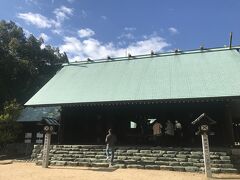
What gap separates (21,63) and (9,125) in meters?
9.68

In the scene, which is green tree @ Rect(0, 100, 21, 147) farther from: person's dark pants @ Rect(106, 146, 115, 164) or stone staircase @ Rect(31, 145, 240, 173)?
person's dark pants @ Rect(106, 146, 115, 164)

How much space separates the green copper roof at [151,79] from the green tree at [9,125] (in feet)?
15.7

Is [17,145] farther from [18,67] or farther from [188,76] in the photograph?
[188,76]

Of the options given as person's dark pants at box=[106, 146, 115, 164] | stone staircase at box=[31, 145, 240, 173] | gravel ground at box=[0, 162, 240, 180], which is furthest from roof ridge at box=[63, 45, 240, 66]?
gravel ground at box=[0, 162, 240, 180]

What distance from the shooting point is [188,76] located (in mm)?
15656

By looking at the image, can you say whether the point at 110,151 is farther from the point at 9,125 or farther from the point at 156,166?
the point at 9,125

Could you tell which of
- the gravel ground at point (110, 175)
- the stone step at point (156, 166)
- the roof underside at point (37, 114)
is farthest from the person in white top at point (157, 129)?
the roof underside at point (37, 114)

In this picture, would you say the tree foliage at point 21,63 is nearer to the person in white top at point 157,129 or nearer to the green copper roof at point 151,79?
the green copper roof at point 151,79

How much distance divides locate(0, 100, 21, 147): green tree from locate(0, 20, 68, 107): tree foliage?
214 inches

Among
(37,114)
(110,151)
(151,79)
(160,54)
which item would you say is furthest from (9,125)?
(160,54)

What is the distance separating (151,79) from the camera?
16391mm

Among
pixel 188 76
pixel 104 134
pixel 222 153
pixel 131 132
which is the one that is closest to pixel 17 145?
pixel 104 134

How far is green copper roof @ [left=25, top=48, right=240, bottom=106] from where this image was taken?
46.1 feet

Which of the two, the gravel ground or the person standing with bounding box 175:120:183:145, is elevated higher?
the person standing with bounding box 175:120:183:145
